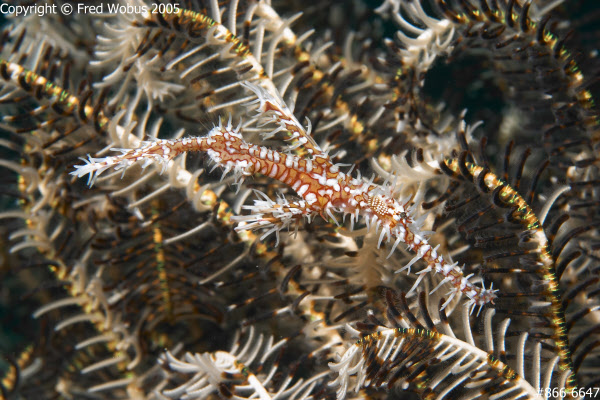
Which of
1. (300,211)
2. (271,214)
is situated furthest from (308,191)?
(271,214)

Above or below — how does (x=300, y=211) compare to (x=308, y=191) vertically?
below

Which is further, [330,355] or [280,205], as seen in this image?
[330,355]

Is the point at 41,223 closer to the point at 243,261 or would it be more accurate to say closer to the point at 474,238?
the point at 243,261

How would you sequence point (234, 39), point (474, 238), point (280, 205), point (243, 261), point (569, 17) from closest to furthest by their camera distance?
point (280, 205) < point (474, 238) < point (234, 39) < point (243, 261) < point (569, 17)

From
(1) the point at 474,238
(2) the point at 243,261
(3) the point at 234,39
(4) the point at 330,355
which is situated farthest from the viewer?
(2) the point at 243,261

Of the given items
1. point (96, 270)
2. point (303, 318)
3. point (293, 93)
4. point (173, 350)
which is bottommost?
point (173, 350)

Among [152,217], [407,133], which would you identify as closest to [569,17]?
[407,133]

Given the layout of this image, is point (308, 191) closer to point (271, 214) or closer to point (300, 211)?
point (300, 211)

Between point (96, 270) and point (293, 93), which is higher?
point (293, 93)
